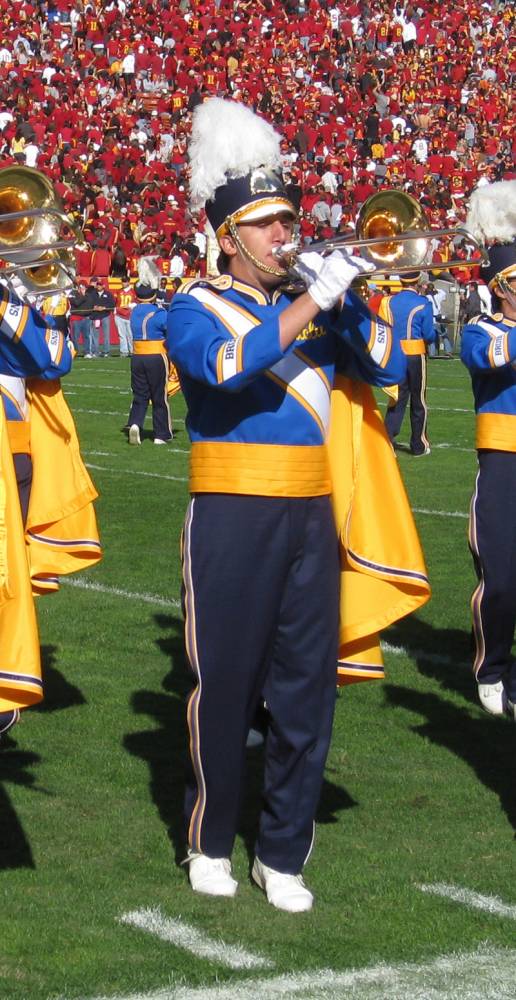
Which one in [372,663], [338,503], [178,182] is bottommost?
[372,663]

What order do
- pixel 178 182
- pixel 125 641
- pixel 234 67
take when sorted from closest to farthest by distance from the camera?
pixel 125 641, pixel 178 182, pixel 234 67

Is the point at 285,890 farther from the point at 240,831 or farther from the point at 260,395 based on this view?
the point at 260,395

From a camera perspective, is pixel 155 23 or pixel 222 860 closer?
pixel 222 860

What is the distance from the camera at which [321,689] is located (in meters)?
4.34

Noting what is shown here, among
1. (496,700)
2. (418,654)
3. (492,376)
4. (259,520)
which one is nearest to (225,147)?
(259,520)

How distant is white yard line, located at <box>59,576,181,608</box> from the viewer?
8648mm

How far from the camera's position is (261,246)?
4.27 m

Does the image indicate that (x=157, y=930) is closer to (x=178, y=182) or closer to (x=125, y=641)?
(x=125, y=641)

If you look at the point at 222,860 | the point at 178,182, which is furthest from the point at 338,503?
the point at 178,182

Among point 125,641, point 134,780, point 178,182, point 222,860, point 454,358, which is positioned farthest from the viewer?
point 178,182

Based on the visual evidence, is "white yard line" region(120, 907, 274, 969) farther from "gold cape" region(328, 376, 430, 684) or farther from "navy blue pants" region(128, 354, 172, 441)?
"navy blue pants" region(128, 354, 172, 441)

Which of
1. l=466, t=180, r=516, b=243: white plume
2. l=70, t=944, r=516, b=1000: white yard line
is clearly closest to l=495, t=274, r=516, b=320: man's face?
l=466, t=180, r=516, b=243: white plume

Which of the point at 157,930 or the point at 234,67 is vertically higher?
the point at 234,67

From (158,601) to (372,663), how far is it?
4.13 m
